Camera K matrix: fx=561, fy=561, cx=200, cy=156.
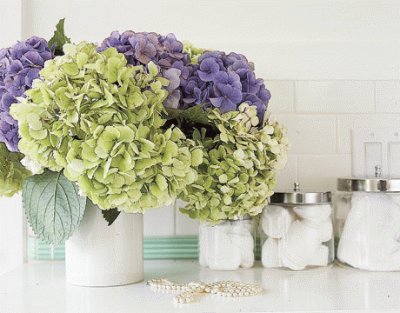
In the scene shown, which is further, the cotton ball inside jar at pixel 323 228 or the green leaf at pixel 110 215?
the cotton ball inside jar at pixel 323 228

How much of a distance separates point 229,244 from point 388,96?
1.80 ft

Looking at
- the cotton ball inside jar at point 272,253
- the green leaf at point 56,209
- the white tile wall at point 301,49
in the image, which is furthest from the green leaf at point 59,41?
the cotton ball inside jar at point 272,253

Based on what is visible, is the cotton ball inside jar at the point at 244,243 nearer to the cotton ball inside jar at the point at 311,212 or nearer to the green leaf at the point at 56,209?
the cotton ball inside jar at the point at 311,212

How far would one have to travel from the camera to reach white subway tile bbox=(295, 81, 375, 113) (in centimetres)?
133

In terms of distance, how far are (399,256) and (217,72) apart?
0.53 metres

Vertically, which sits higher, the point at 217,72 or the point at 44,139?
the point at 217,72

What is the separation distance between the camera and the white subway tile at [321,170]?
4.33 ft

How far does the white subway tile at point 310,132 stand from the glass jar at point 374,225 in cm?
20

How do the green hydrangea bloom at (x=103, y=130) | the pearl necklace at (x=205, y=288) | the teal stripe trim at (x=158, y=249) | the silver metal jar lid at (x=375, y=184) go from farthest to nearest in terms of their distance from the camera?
1. the teal stripe trim at (x=158, y=249)
2. the silver metal jar lid at (x=375, y=184)
3. the pearl necklace at (x=205, y=288)
4. the green hydrangea bloom at (x=103, y=130)

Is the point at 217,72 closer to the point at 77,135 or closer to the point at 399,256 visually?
the point at 77,135

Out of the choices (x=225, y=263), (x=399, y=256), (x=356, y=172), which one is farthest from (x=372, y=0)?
(x=225, y=263)

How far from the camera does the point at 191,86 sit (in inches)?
36.6

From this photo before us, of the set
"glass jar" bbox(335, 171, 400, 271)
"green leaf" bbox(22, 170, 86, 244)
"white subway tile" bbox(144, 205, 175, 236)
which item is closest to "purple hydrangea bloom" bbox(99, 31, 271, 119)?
"green leaf" bbox(22, 170, 86, 244)

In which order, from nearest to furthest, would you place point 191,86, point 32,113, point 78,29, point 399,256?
point 32,113 < point 191,86 < point 399,256 < point 78,29
